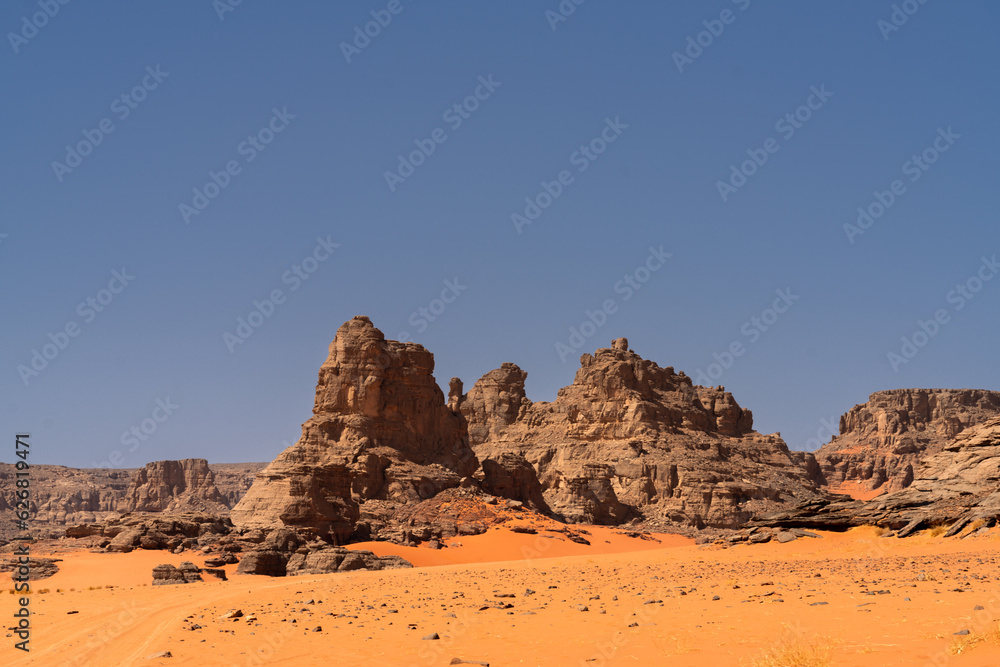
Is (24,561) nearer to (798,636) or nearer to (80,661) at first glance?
(80,661)

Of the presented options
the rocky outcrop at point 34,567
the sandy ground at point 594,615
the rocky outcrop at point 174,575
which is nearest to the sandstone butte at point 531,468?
the rocky outcrop at point 34,567

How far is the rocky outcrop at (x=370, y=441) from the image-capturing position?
46031 mm

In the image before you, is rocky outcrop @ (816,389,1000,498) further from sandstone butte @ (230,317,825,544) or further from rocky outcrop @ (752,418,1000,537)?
rocky outcrop @ (752,418,1000,537)

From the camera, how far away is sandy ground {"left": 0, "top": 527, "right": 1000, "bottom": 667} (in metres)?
10.9

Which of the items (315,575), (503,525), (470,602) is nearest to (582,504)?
(503,525)

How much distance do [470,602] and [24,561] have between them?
2063 centimetres

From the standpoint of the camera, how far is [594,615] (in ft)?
49.8

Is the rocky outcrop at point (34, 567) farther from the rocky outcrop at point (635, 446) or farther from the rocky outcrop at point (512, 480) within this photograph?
the rocky outcrop at point (635, 446)

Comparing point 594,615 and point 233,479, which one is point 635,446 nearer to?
point 594,615

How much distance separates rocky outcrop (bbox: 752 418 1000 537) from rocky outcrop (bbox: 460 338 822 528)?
29.2 metres

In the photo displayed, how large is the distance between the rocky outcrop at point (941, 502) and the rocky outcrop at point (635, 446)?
95.7 feet

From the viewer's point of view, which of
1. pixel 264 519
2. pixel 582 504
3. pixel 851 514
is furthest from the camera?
pixel 582 504

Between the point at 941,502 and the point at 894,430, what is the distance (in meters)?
116

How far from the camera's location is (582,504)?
212ft
